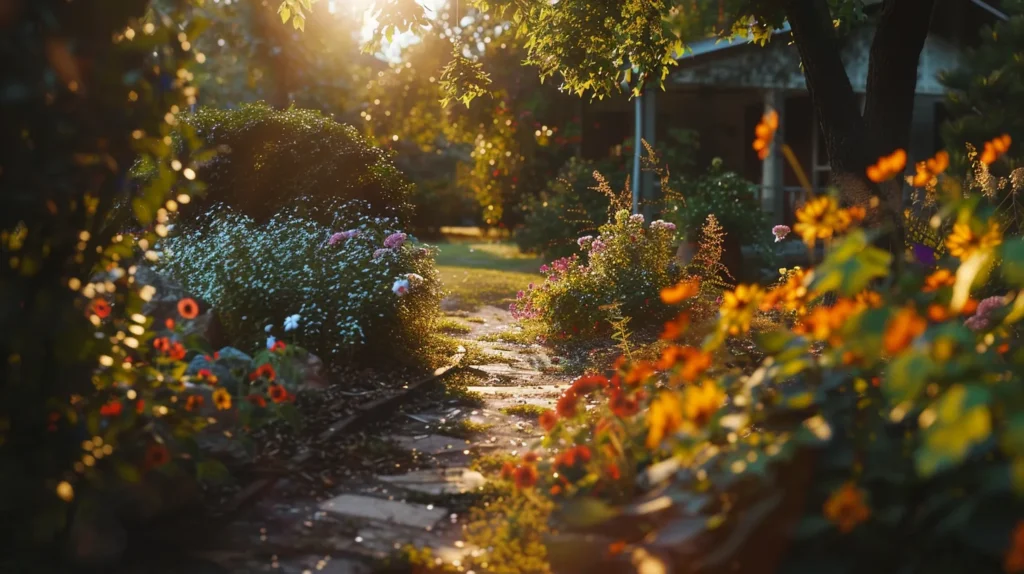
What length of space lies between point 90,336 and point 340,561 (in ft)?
3.94

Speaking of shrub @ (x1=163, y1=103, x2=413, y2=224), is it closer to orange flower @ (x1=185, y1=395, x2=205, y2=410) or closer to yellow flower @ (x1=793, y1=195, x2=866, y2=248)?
orange flower @ (x1=185, y1=395, x2=205, y2=410)

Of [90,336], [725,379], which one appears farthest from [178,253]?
[725,379]

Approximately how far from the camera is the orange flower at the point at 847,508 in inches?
105

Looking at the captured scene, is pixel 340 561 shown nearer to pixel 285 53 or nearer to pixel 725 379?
pixel 725 379

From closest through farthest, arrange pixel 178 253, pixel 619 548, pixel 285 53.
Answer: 1. pixel 619 548
2. pixel 178 253
3. pixel 285 53

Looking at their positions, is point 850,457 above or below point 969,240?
below

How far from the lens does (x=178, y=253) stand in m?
8.34

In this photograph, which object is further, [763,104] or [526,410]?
[763,104]

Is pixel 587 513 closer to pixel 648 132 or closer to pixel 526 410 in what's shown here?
pixel 526 410

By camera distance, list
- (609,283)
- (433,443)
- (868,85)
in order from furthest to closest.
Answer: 1. (609,283)
2. (868,85)
3. (433,443)

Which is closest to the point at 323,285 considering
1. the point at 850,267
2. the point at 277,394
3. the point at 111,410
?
the point at 277,394

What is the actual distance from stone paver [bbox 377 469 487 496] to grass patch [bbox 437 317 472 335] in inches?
186

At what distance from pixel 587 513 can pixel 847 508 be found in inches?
33.9

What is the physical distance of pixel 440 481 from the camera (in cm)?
450
